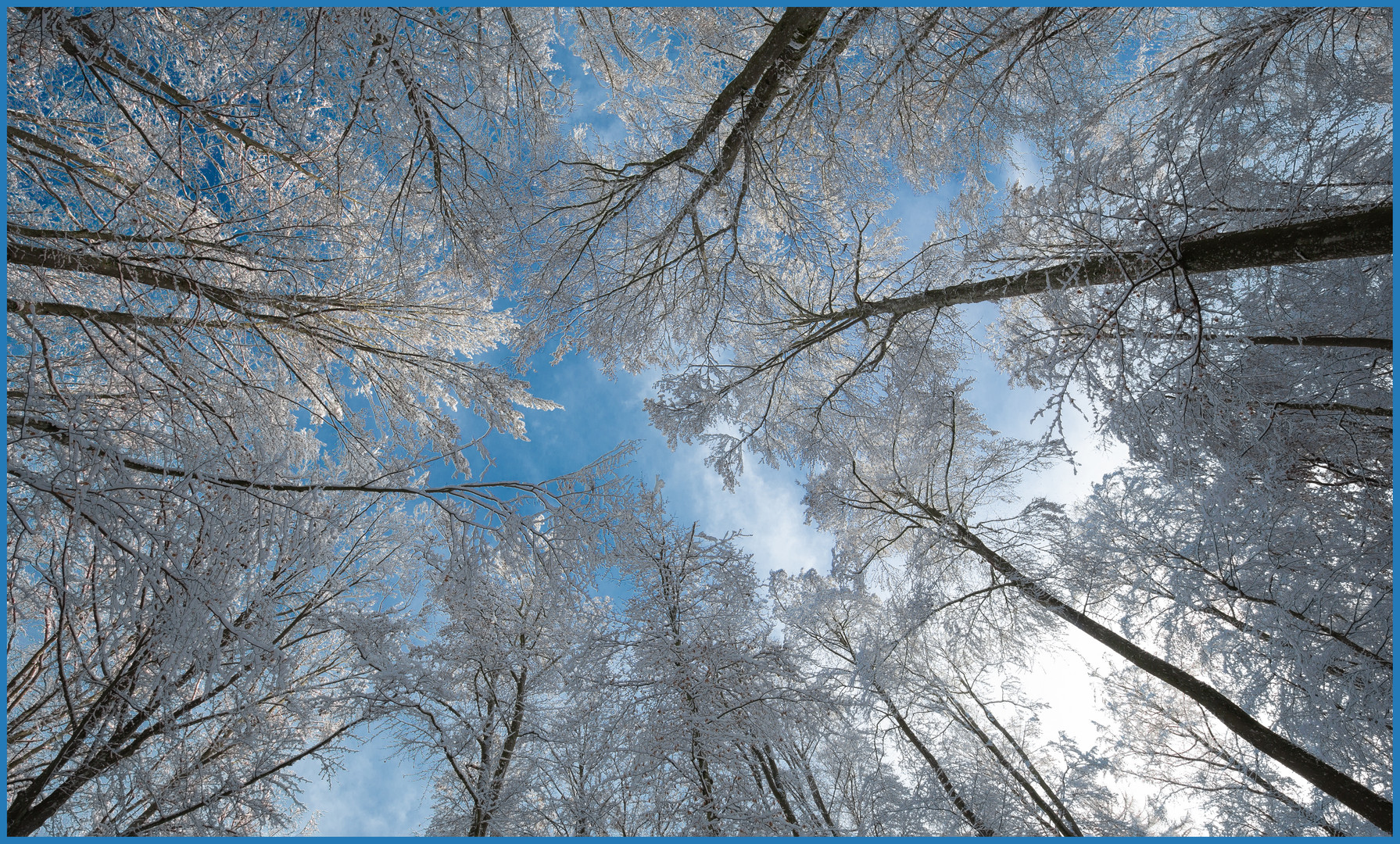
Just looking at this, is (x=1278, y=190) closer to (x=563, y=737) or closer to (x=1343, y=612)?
(x=1343, y=612)

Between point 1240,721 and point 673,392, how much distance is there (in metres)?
5.58

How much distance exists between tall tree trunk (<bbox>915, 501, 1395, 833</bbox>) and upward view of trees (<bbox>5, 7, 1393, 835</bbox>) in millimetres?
38

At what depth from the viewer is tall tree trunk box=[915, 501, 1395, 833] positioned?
358 cm

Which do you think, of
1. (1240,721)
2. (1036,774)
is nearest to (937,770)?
(1036,774)

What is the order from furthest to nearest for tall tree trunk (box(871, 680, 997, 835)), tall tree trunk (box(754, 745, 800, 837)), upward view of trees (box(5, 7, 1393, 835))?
tall tree trunk (box(871, 680, 997, 835))
tall tree trunk (box(754, 745, 800, 837))
upward view of trees (box(5, 7, 1393, 835))

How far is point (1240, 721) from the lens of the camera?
3.92 m

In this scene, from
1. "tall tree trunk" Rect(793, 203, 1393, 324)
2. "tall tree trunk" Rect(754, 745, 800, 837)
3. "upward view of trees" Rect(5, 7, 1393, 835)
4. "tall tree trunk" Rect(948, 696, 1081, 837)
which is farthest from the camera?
"tall tree trunk" Rect(948, 696, 1081, 837)

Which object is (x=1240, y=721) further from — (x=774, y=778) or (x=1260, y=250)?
(x=774, y=778)

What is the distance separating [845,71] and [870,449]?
4800mm

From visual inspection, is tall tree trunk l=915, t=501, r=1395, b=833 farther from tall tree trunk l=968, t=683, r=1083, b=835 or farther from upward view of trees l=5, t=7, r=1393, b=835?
tall tree trunk l=968, t=683, r=1083, b=835

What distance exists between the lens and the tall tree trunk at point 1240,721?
3.58 metres

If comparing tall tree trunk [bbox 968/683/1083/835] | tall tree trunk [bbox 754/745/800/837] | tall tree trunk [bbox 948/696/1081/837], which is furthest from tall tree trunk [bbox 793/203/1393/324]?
tall tree trunk [bbox 968/683/1083/835]

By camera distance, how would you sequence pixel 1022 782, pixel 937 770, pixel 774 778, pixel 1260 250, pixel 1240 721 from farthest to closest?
pixel 937 770 < pixel 1022 782 < pixel 774 778 < pixel 1240 721 < pixel 1260 250

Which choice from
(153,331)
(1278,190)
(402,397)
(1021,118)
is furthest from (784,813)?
(1021,118)
